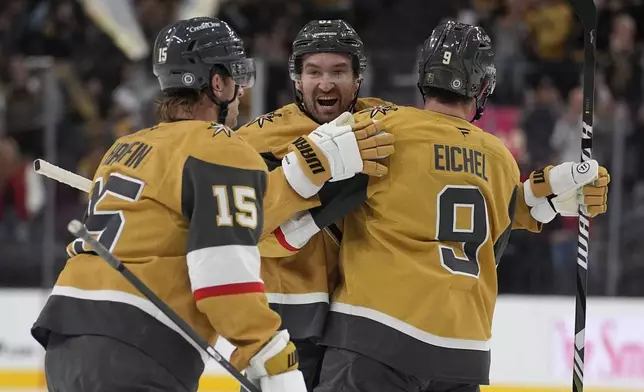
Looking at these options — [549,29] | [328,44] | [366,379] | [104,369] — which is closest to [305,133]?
[328,44]

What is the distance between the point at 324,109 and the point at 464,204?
0.62 metres

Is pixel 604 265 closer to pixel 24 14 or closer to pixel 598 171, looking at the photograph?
pixel 598 171

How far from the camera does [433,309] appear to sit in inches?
103

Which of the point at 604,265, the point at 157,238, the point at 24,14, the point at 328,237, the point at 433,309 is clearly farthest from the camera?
the point at 24,14

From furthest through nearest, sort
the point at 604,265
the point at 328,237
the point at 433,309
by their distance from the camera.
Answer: the point at 604,265 < the point at 328,237 < the point at 433,309

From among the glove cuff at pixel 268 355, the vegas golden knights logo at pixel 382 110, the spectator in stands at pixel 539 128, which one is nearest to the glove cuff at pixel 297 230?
the vegas golden knights logo at pixel 382 110

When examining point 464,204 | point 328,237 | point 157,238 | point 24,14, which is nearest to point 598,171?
point 464,204

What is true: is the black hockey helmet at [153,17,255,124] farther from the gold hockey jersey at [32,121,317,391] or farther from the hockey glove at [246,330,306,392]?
the hockey glove at [246,330,306,392]

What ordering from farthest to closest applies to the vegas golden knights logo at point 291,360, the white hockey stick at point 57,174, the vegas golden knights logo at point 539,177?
the vegas golden knights logo at point 539,177 < the white hockey stick at point 57,174 < the vegas golden knights logo at point 291,360

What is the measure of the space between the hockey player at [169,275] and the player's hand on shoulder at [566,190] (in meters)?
0.99

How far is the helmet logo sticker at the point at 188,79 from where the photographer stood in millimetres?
2400

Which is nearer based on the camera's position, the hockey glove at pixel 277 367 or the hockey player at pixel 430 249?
the hockey glove at pixel 277 367

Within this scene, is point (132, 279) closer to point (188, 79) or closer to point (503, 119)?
point (188, 79)

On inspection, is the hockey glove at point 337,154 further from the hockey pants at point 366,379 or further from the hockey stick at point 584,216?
the hockey stick at point 584,216
